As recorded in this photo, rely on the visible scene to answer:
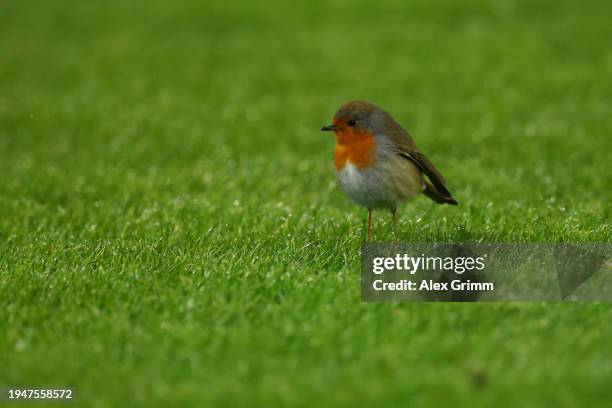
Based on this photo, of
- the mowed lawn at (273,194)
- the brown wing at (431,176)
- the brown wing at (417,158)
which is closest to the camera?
the mowed lawn at (273,194)

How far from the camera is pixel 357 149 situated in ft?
23.1

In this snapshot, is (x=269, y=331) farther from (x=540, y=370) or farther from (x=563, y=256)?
(x=563, y=256)

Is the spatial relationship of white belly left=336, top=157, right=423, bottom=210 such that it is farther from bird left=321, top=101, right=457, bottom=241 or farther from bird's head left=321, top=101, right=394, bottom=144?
bird's head left=321, top=101, right=394, bottom=144

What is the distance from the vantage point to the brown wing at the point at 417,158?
7160 mm

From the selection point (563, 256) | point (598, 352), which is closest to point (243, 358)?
point (598, 352)

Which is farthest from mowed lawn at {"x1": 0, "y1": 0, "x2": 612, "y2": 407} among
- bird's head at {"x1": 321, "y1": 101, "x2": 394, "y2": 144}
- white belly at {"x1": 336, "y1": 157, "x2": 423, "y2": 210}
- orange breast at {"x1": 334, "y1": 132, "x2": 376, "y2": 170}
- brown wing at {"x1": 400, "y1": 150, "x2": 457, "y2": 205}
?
bird's head at {"x1": 321, "y1": 101, "x2": 394, "y2": 144}

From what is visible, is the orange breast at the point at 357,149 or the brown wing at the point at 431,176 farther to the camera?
the brown wing at the point at 431,176

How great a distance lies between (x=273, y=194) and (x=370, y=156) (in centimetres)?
274

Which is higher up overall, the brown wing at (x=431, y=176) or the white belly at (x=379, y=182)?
the brown wing at (x=431, y=176)

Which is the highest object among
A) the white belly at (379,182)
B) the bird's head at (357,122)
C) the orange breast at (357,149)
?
the bird's head at (357,122)

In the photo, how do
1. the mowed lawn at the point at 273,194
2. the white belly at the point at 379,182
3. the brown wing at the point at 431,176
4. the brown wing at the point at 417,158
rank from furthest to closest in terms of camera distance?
the brown wing at the point at 431,176 < the brown wing at the point at 417,158 < the white belly at the point at 379,182 < the mowed lawn at the point at 273,194

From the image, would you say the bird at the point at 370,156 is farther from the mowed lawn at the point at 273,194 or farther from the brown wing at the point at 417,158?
the mowed lawn at the point at 273,194

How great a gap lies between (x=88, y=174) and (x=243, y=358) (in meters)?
5.64

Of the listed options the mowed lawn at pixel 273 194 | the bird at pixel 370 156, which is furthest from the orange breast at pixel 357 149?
the mowed lawn at pixel 273 194
